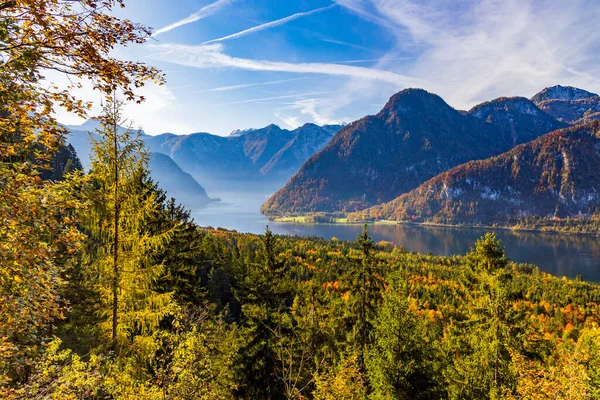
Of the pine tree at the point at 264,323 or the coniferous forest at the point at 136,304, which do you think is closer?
the coniferous forest at the point at 136,304

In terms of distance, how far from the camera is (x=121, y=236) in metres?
11.2

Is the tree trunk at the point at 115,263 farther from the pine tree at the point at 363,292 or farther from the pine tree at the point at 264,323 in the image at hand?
the pine tree at the point at 363,292

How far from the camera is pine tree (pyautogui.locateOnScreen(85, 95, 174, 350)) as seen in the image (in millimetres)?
10523

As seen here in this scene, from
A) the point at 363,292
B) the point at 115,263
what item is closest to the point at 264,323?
the point at 363,292

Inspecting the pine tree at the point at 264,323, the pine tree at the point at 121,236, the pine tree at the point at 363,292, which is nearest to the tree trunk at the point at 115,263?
the pine tree at the point at 121,236

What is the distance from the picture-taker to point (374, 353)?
51.3 ft

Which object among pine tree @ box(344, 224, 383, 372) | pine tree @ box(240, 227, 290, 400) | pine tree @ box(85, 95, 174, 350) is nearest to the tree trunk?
pine tree @ box(85, 95, 174, 350)

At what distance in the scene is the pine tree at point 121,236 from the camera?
10523mm

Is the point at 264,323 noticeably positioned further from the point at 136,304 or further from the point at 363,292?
the point at 136,304

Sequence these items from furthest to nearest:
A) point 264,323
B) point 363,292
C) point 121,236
→ 1. point 363,292
2. point 264,323
3. point 121,236

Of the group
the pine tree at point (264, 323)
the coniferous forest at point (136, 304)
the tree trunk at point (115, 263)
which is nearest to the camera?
the coniferous forest at point (136, 304)

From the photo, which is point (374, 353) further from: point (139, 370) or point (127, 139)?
point (127, 139)

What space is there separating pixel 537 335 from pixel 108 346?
71.5ft

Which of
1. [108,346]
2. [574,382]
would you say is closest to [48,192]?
[108,346]
